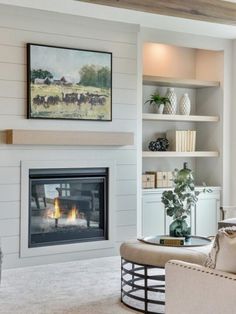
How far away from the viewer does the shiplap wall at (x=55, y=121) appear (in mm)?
5484

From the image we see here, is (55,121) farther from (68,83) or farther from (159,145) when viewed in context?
(159,145)

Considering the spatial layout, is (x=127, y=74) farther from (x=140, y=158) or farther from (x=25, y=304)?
(x=25, y=304)

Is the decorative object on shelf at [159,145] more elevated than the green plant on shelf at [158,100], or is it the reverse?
the green plant on shelf at [158,100]

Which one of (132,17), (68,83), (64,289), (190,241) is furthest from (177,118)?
(64,289)

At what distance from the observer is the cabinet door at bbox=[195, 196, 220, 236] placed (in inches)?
272

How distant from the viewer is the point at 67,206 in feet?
19.6

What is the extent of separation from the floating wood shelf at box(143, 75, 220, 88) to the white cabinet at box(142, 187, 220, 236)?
4.44 feet

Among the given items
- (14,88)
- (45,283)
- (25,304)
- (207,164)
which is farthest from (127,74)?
(25,304)

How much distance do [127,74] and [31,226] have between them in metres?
2.06

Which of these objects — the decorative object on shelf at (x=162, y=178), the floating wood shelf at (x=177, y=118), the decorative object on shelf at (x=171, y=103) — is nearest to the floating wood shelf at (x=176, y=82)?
the decorative object on shelf at (x=171, y=103)

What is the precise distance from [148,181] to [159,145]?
1.73ft

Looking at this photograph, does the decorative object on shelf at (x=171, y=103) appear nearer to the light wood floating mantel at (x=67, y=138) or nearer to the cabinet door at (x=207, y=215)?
the light wood floating mantel at (x=67, y=138)

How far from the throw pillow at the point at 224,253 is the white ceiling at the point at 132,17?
130 inches

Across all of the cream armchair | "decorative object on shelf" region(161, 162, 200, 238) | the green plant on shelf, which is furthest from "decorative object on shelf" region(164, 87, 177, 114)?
the cream armchair
